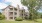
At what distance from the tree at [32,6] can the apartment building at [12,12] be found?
0.14 meters

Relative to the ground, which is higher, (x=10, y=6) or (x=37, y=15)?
(x=10, y=6)

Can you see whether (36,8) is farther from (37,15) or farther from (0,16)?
(0,16)

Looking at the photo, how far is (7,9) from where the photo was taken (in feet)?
5.05

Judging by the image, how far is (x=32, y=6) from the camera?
1.58m

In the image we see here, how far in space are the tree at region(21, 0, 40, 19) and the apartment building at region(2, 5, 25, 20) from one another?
0.14 metres

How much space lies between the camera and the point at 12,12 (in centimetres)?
155

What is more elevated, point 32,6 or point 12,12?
point 32,6

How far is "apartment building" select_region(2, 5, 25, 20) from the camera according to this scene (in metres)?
1.54

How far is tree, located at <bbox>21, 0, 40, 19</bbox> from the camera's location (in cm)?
157

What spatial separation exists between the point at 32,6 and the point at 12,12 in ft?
1.36

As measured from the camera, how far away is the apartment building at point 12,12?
154 cm

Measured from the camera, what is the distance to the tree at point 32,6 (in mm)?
1566

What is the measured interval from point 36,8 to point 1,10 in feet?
2.30

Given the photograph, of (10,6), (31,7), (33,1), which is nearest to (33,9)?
(31,7)
